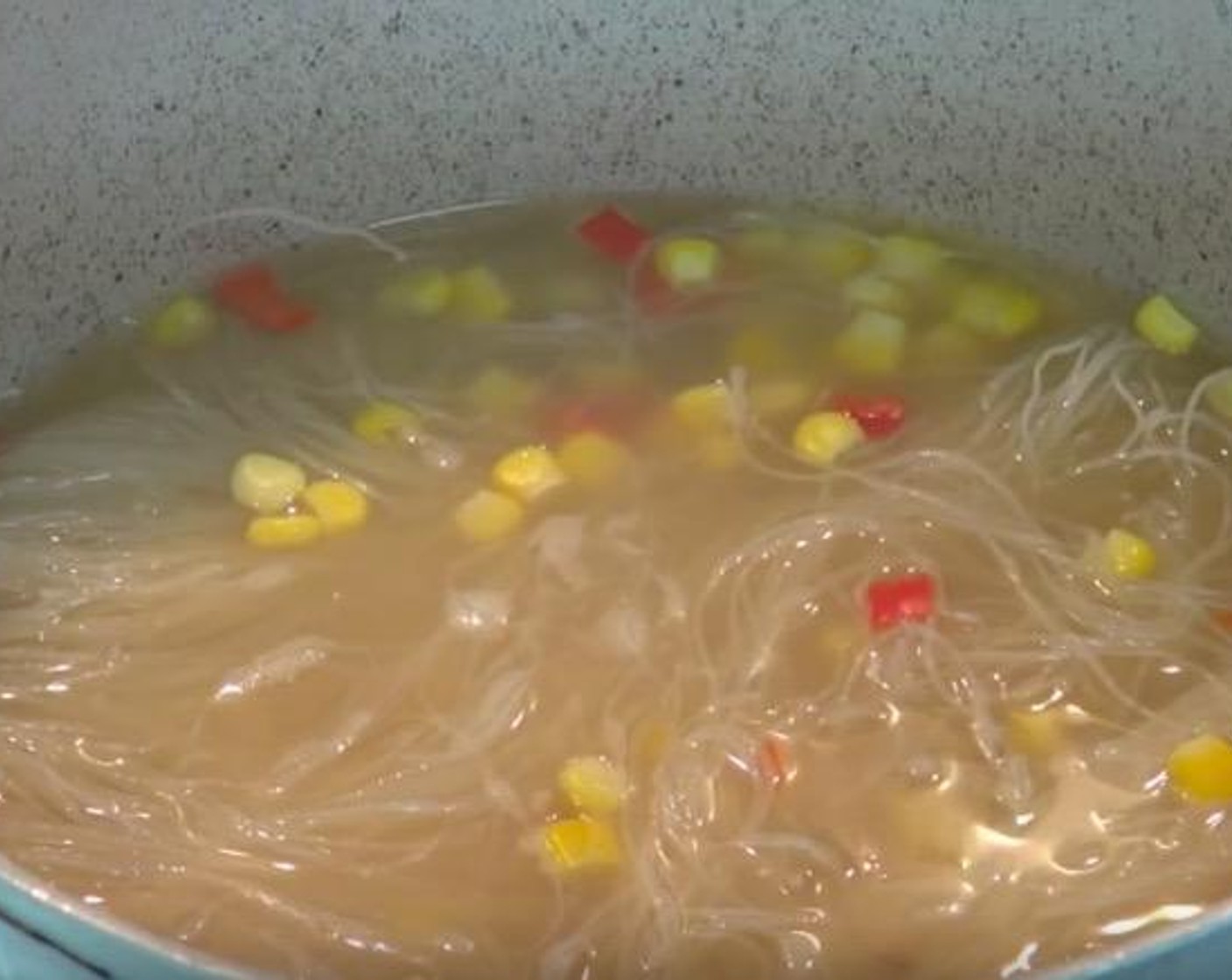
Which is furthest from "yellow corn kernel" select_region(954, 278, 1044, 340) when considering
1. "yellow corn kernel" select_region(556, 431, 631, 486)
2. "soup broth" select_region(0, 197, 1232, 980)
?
"yellow corn kernel" select_region(556, 431, 631, 486)

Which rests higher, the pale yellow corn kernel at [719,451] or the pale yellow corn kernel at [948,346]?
the pale yellow corn kernel at [948,346]

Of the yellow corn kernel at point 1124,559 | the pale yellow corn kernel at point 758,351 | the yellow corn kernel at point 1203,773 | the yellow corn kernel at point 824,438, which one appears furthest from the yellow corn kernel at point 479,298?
the yellow corn kernel at point 1203,773

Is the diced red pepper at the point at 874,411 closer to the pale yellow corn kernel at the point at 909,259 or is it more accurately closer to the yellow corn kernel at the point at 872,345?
the yellow corn kernel at the point at 872,345

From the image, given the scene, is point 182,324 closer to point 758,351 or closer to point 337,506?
point 337,506

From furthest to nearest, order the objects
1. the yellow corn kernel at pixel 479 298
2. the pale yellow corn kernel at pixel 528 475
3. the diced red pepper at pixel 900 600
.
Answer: the yellow corn kernel at pixel 479 298, the pale yellow corn kernel at pixel 528 475, the diced red pepper at pixel 900 600

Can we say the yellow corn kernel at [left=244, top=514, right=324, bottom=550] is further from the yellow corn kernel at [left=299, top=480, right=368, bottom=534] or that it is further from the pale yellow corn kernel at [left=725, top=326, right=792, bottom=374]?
the pale yellow corn kernel at [left=725, top=326, right=792, bottom=374]
